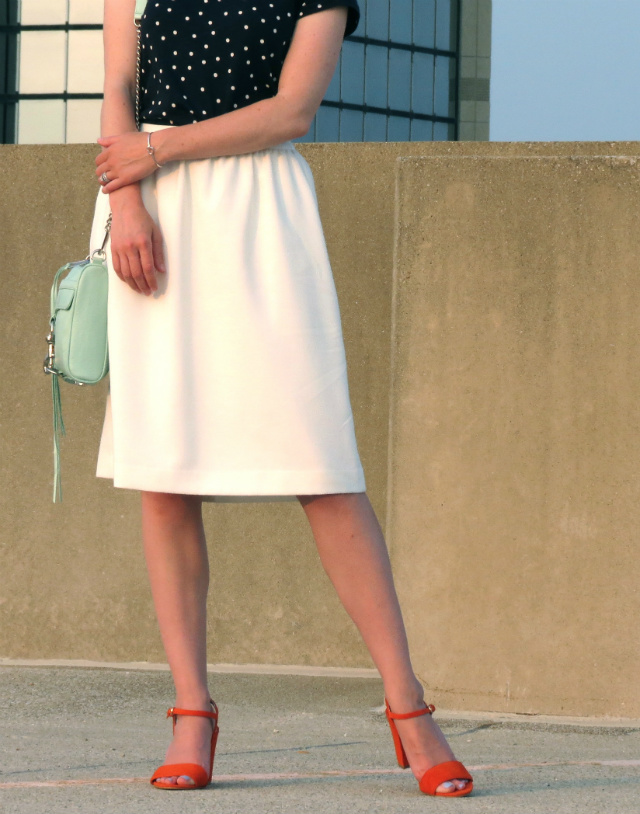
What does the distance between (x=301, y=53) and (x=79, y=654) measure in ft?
8.53

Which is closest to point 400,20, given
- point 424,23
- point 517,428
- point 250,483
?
point 424,23

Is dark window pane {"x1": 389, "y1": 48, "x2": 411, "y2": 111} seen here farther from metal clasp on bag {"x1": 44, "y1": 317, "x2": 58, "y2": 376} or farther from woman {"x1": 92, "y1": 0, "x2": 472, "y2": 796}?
metal clasp on bag {"x1": 44, "y1": 317, "x2": 58, "y2": 376}

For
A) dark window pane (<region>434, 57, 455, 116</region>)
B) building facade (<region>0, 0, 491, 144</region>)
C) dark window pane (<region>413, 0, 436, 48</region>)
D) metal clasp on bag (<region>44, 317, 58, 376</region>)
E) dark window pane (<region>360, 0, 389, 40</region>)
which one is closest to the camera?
metal clasp on bag (<region>44, 317, 58, 376</region>)

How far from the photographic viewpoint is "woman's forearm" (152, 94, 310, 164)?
2336 mm

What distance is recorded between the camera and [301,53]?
241cm

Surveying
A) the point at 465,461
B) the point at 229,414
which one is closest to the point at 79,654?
the point at 465,461

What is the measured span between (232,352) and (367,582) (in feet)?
1.70

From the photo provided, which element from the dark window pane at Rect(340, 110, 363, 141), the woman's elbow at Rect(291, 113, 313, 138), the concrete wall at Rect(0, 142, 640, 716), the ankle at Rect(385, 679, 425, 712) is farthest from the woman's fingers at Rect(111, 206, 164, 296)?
the dark window pane at Rect(340, 110, 363, 141)

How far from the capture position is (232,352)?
2312mm

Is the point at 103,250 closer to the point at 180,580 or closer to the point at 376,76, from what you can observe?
the point at 180,580

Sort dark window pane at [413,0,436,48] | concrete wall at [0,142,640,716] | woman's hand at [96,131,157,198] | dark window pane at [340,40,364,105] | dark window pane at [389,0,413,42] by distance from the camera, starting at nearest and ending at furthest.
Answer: woman's hand at [96,131,157,198]
concrete wall at [0,142,640,716]
dark window pane at [340,40,364,105]
dark window pane at [389,0,413,42]
dark window pane at [413,0,436,48]

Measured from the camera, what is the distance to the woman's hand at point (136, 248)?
7.60ft

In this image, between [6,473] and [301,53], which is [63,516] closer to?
[6,473]

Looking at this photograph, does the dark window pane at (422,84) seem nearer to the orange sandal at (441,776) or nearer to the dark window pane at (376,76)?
the dark window pane at (376,76)
